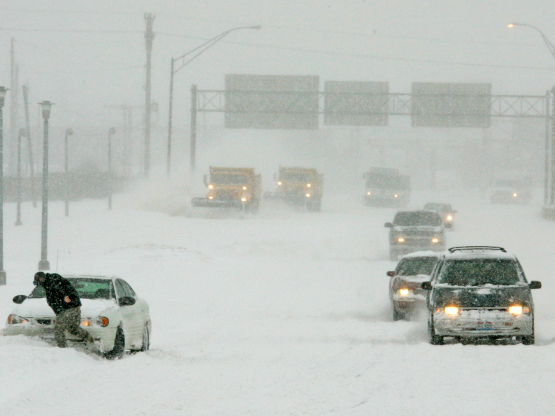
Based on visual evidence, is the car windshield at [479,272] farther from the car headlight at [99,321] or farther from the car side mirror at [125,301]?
the car headlight at [99,321]

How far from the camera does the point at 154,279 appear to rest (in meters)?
24.7

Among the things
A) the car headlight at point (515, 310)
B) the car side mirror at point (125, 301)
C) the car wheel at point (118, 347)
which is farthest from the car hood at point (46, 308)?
the car headlight at point (515, 310)

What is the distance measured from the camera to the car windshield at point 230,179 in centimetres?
5072

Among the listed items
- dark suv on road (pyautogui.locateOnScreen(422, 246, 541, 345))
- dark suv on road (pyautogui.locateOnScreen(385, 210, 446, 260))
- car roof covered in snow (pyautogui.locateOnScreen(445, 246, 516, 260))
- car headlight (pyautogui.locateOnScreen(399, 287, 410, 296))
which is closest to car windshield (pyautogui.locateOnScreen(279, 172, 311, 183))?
dark suv on road (pyautogui.locateOnScreen(385, 210, 446, 260))

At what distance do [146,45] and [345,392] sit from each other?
172 feet

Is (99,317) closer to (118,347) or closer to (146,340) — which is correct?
(118,347)

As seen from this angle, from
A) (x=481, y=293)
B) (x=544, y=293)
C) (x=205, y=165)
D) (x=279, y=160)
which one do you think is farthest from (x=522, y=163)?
(x=481, y=293)

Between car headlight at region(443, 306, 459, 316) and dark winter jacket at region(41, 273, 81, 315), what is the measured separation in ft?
17.8

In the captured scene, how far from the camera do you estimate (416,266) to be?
18.5m

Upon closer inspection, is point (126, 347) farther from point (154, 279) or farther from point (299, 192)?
point (299, 192)

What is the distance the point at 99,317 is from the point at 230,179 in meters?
39.4

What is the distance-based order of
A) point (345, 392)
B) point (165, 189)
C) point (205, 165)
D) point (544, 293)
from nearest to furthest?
point (345, 392) < point (544, 293) < point (165, 189) < point (205, 165)

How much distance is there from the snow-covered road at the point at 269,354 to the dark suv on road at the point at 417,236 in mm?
851

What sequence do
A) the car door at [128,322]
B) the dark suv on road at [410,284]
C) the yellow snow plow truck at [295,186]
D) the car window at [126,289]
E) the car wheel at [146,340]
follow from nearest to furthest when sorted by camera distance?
the car door at [128,322] → the car wheel at [146,340] → the car window at [126,289] → the dark suv on road at [410,284] → the yellow snow plow truck at [295,186]
